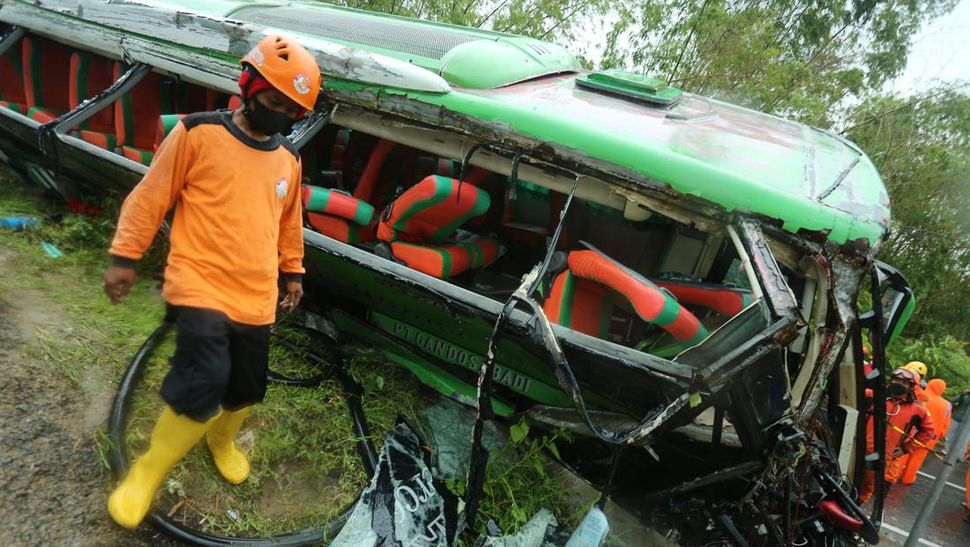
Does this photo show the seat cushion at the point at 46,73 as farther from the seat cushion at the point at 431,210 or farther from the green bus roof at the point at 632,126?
the seat cushion at the point at 431,210

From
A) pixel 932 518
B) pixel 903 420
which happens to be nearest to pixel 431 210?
pixel 903 420

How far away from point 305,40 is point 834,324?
2795 mm

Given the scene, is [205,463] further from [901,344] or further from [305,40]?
[901,344]

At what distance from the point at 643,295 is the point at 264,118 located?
1.47 m

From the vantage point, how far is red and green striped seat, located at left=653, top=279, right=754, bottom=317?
254 cm

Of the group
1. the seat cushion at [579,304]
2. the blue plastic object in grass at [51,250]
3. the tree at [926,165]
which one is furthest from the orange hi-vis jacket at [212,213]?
the tree at [926,165]

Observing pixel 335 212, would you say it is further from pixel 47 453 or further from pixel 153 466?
pixel 47 453

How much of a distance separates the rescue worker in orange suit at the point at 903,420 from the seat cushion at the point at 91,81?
734 cm

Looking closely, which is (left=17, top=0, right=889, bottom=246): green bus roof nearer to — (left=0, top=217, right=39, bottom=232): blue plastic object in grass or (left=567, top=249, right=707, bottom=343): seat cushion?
(left=567, top=249, right=707, bottom=343): seat cushion

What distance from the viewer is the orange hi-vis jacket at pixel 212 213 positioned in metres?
1.83

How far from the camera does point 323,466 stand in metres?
2.69

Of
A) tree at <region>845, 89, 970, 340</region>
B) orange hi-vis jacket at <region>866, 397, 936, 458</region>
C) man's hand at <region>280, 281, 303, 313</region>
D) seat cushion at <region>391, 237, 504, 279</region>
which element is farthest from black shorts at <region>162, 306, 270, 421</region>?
tree at <region>845, 89, 970, 340</region>

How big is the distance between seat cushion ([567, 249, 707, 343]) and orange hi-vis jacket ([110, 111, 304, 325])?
1222 millimetres

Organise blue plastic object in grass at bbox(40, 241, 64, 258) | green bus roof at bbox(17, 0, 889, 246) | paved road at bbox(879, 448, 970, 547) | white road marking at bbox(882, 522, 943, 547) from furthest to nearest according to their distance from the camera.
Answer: paved road at bbox(879, 448, 970, 547) → white road marking at bbox(882, 522, 943, 547) → blue plastic object in grass at bbox(40, 241, 64, 258) → green bus roof at bbox(17, 0, 889, 246)
